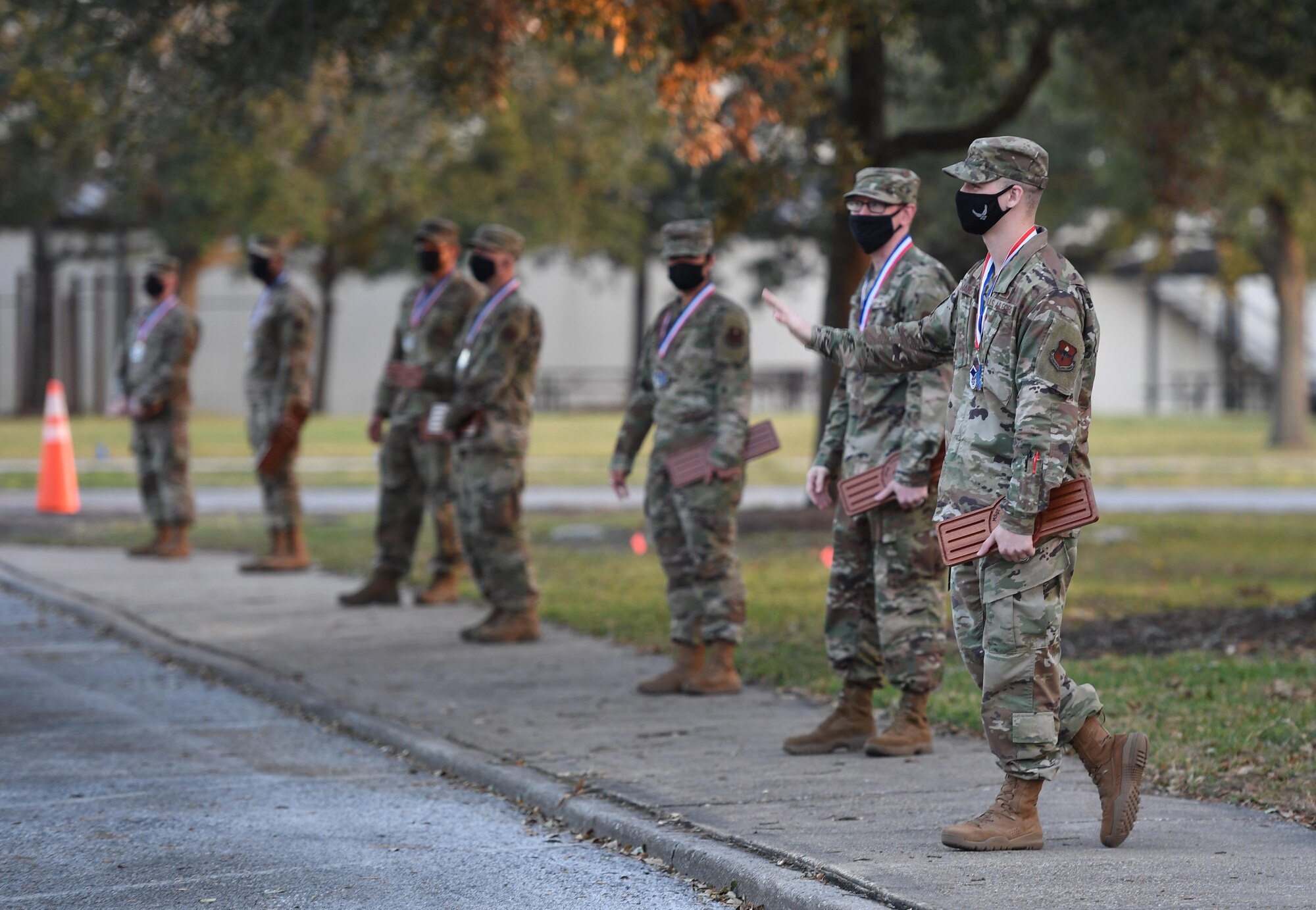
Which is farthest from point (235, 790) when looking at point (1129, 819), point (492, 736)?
point (1129, 819)

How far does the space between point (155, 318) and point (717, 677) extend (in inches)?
293

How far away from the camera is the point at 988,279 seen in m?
5.45

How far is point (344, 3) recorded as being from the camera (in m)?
11.6

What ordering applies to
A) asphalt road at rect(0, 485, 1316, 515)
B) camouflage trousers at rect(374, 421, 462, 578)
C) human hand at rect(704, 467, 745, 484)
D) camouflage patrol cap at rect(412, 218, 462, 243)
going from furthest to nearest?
asphalt road at rect(0, 485, 1316, 515)
camouflage trousers at rect(374, 421, 462, 578)
camouflage patrol cap at rect(412, 218, 462, 243)
human hand at rect(704, 467, 745, 484)

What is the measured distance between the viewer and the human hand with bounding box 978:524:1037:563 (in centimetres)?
518

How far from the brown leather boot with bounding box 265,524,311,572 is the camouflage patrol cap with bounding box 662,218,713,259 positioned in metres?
6.14

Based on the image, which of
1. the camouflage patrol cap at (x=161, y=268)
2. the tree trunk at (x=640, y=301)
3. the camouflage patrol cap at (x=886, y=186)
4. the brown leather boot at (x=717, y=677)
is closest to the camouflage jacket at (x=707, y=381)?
the brown leather boot at (x=717, y=677)

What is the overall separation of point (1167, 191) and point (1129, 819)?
1325cm

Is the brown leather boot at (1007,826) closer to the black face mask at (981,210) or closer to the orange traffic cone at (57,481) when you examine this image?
the black face mask at (981,210)

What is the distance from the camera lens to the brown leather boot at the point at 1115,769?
530cm

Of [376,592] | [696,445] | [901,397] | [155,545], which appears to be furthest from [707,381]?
[155,545]

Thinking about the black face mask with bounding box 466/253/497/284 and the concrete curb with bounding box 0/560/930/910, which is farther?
the black face mask with bounding box 466/253/497/284

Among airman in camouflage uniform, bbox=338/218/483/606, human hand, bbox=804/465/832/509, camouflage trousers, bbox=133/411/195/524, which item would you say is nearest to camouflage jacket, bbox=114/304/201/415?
camouflage trousers, bbox=133/411/195/524

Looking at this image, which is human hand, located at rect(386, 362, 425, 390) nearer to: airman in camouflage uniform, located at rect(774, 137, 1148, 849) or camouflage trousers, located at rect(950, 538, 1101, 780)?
airman in camouflage uniform, located at rect(774, 137, 1148, 849)
